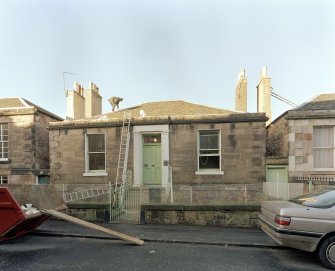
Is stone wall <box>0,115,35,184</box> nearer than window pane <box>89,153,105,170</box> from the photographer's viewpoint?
No

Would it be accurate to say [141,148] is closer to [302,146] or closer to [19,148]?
[19,148]

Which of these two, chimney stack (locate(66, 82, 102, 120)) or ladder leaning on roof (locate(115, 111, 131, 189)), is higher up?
chimney stack (locate(66, 82, 102, 120))

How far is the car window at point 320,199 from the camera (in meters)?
4.80

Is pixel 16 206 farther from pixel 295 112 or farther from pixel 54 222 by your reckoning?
pixel 295 112

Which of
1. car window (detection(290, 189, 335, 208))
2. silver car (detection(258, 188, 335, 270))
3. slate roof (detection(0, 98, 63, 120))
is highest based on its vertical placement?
slate roof (detection(0, 98, 63, 120))

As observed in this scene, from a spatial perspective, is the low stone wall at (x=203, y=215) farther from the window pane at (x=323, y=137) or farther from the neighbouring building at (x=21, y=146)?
the neighbouring building at (x=21, y=146)

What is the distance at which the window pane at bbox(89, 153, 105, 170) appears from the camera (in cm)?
1219

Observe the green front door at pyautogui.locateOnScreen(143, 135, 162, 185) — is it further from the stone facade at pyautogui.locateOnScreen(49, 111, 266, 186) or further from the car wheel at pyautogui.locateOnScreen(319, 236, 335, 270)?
the car wheel at pyautogui.locateOnScreen(319, 236, 335, 270)

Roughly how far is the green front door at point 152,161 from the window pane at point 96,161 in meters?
2.34

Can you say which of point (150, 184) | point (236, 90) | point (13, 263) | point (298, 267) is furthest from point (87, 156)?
point (236, 90)

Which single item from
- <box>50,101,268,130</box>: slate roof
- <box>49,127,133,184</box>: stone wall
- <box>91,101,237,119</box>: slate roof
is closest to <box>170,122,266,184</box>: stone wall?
<box>50,101,268,130</box>: slate roof

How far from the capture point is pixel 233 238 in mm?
→ 6359

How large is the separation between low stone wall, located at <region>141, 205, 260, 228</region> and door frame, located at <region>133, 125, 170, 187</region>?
11.3 ft

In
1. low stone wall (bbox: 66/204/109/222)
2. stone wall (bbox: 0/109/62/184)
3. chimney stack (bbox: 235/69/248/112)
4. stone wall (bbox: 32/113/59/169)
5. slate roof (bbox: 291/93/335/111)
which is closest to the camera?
low stone wall (bbox: 66/204/109/222)
